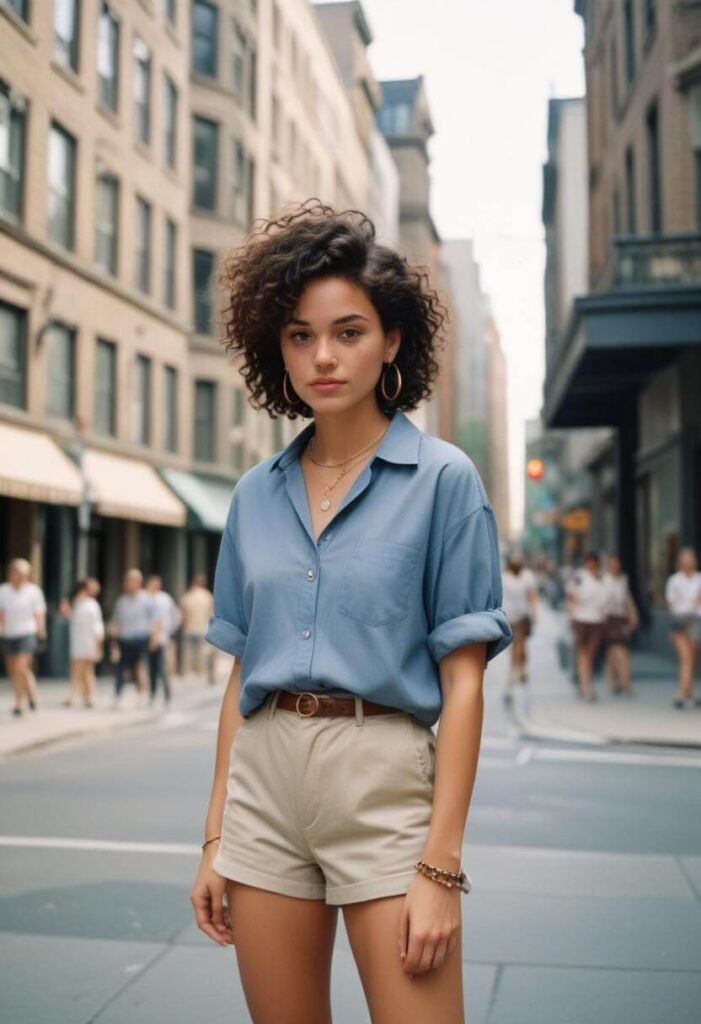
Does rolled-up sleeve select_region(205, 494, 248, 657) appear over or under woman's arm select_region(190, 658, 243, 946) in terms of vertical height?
over

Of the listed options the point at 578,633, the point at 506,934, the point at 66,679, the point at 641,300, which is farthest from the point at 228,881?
the point at 66,679

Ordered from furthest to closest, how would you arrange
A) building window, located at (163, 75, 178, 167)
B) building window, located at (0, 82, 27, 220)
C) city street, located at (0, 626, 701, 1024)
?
building window, located at (163, 75, 178, 167), building window, located at (0, 82, 27, 220), city street, located at (0, 626, 701, 1024)

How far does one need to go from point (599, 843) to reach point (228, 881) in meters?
5.69

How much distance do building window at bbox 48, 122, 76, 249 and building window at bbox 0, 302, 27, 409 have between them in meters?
2.22

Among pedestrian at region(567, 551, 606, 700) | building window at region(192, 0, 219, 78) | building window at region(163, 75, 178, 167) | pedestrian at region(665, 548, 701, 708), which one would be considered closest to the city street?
pedestrian at region(665, 548, 701, 708)

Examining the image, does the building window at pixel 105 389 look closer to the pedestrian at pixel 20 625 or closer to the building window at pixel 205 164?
the building window at pixel 205 164

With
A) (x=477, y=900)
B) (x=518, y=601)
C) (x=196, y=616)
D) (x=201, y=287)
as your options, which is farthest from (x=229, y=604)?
(x=201, y=287)

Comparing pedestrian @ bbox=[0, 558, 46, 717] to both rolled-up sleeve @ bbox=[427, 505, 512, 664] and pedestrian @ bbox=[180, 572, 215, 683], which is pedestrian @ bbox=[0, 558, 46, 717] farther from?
rolled-up sleeve @ bbox=[427, 505, 512, 664]

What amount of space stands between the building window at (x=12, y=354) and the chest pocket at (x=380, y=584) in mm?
19915

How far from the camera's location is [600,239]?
107 feet

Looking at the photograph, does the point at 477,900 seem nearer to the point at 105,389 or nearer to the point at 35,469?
the point at 35,469

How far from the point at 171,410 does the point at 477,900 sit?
84.9 ft

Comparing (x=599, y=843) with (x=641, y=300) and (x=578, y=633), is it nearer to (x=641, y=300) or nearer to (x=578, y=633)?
(x=578, y=633)

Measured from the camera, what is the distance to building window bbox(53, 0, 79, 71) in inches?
922
